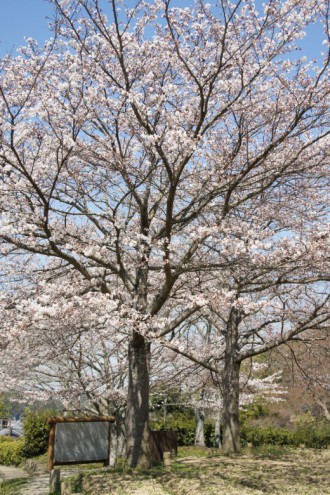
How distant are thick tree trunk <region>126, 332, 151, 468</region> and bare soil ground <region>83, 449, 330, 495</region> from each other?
513 mm

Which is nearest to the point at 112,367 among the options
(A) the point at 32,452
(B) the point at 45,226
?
(A) the point at 32,452

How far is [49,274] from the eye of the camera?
35.0 feet

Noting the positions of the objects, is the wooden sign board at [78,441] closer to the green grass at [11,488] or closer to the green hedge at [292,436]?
the green grass at [11,488]

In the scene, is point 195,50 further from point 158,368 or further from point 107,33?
point 158,368

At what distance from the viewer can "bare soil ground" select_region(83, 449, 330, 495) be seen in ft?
23.4

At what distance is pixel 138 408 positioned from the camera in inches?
366

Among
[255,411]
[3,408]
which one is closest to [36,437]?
[255,411]

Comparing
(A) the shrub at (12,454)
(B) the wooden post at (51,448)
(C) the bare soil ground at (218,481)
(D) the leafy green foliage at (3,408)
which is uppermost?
(D) the leafy green foliage at (3,408)

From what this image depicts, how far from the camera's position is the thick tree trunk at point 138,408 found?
916 cm

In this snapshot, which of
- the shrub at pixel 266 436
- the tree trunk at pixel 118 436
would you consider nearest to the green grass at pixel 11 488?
the tree trunk at pixel 118 436

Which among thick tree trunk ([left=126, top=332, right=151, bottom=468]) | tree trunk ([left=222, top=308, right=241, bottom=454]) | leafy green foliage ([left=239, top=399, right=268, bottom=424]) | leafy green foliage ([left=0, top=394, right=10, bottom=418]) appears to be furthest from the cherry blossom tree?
leafy green foliage ([left=0, top=394, right=10, bottom=418])

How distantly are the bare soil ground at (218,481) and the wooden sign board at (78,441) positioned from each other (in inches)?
41.9

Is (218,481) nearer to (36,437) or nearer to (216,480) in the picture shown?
(216,480)

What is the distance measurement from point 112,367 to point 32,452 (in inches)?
306
